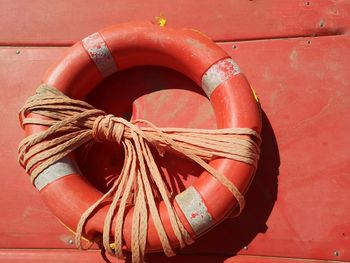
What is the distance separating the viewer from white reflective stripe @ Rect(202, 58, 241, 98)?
1159 mm

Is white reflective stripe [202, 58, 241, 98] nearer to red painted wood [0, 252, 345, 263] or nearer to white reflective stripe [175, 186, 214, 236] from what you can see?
white reflective stripe [175, 186, 214, 236]

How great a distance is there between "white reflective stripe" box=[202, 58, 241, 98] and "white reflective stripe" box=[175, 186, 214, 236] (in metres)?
0.34

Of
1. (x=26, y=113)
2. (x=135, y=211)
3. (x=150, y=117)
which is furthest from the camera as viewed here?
(x=150, y=117)

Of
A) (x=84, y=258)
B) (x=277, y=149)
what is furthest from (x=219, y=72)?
(x=84, y=258)

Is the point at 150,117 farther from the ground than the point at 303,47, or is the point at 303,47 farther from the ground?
the point at 303,47

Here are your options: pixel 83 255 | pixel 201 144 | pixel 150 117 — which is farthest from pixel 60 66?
pixel 83 255

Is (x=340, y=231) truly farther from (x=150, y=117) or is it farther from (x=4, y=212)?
(x=4, y=212)

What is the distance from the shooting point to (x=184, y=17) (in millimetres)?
1401

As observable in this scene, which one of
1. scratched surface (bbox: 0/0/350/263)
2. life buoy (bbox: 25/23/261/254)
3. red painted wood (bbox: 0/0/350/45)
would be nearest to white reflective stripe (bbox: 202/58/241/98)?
life buoy (bbox: 25/23/261/254)

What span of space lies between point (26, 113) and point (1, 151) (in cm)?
24

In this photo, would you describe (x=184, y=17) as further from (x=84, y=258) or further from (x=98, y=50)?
(x=84, y=258)

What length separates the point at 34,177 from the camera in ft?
3.75

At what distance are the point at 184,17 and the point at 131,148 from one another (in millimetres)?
555

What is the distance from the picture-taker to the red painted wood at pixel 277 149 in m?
1.23
